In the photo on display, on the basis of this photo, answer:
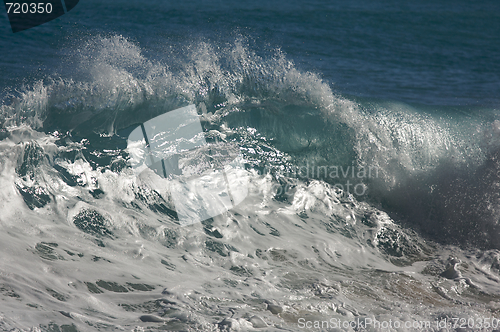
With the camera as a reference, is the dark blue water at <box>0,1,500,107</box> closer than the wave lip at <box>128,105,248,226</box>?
No

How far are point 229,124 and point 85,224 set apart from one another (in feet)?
8.25

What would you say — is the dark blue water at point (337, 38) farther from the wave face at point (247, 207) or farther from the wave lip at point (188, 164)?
the wave lip at point (188, 164)

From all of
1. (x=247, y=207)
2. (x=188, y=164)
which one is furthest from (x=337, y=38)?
(x=247, y=207)

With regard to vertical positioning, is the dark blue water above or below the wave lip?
above

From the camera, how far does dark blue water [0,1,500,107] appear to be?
23.1 ft

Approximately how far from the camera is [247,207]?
13.7 ft

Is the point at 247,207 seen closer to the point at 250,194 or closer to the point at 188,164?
the point at 250,194

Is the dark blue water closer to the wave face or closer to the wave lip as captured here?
the wave face

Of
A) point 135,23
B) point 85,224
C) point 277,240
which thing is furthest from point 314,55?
point 85,224

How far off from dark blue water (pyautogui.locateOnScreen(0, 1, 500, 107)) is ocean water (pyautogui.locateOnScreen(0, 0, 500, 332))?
10 centimetres

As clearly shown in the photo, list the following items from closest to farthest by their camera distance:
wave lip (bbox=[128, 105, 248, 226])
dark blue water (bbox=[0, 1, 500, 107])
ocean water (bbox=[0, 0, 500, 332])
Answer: ocean water (bbox=[0, 0, 500, 332]) → wave lip (bbox=[128, 105, 248, 226]) → dark blue water (bbox=[0, 1, 500, 107])

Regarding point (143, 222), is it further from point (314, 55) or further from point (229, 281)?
point (314, 55)

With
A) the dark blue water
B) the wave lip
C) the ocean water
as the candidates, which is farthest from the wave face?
the dark blue water

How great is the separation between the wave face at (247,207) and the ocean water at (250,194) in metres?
0.02
